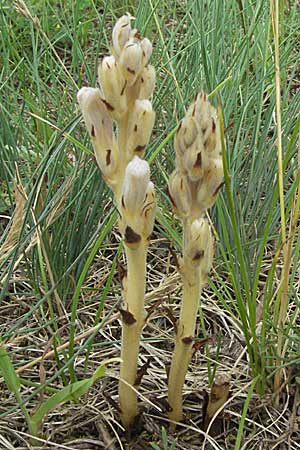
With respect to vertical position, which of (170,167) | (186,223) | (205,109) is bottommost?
(186,223)

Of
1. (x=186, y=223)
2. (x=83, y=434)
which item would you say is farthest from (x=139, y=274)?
(x=83, y=434)

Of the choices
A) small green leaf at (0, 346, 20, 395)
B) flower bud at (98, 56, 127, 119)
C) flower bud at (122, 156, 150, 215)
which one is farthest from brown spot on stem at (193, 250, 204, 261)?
small green leaf at (0, 346, 20, 395)

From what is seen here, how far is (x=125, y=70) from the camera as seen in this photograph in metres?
1.05

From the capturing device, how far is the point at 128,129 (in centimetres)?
110

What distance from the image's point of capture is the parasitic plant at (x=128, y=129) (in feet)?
3.42

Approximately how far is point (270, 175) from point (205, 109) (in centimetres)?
83

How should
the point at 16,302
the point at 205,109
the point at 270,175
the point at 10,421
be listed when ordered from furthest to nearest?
the point at 270,175 → the point at 16,302 → the point at 10,421 → the point at 205,109

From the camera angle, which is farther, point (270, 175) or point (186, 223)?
point (270, 175)

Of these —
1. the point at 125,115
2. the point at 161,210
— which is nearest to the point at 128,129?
the point at 125,115

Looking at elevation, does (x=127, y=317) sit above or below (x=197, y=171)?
below

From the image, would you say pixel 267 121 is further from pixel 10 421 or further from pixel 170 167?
pixel 10 421

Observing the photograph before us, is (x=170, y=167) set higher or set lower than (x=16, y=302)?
higher

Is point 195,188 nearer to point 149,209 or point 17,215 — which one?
point 149,209

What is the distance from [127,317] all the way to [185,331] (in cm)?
11
